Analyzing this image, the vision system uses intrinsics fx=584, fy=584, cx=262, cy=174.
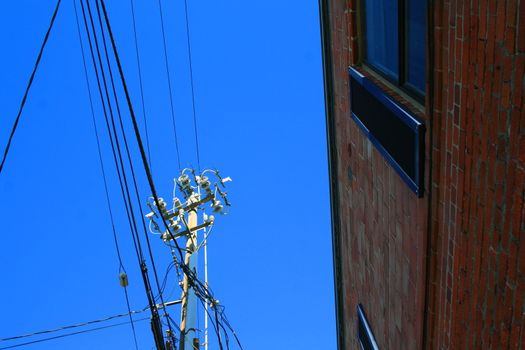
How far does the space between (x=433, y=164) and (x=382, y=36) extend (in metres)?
2.32

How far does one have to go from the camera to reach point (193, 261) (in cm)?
1017

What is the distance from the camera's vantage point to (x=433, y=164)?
4.97m

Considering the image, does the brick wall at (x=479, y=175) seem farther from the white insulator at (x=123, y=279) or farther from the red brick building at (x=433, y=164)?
the white insulator at (x=123, y=279)

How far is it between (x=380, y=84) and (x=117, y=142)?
3.24m

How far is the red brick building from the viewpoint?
3.51 metres

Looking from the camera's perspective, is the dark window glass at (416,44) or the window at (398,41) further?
the window at (398,41)

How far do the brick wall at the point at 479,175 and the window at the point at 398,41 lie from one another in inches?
29.0

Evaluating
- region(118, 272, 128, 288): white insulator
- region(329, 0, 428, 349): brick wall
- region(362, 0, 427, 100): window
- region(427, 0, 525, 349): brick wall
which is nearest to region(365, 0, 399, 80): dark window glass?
region(362, 0, 427, 100): window

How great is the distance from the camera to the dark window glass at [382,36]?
6234 mm

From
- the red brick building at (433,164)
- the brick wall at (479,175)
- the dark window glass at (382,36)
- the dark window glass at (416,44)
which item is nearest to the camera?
the brick wall at (479,175)

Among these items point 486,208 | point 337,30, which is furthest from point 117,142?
point 486,208

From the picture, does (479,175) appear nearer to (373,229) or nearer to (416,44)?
(416,44)

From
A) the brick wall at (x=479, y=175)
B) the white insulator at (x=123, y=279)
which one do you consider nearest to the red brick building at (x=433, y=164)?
the brick wall at (x=479, y=175)

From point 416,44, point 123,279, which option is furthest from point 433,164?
Answer: point 123,279
